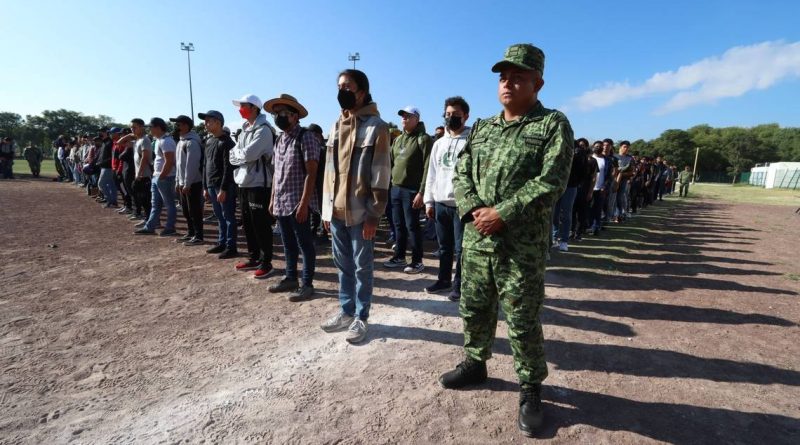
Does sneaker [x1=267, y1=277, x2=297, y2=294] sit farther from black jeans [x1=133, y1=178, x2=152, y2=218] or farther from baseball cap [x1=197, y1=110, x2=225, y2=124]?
black jeans [x1=133, y1=178, x2=152, y2=218]

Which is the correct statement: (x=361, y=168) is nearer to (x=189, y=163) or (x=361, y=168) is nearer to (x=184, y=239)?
(x=189, y=163)

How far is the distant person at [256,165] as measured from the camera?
476cm

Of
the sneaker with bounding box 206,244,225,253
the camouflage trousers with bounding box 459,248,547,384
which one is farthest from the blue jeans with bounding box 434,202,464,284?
the sneaker with bounding box 206,244,225,253

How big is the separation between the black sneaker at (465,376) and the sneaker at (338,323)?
3.95 feet

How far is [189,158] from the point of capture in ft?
20.6

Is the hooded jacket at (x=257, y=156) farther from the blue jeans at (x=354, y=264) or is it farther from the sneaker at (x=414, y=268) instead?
the sneaker at (x=414, y=268)

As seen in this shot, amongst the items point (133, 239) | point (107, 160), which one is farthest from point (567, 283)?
point (107, 160)

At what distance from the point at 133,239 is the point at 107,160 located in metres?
4.34

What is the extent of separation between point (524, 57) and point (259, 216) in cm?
392

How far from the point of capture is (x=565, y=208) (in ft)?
22.8

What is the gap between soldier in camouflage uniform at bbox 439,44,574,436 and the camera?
7.21 ft

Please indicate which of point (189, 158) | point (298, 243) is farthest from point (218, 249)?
point (298, 243)

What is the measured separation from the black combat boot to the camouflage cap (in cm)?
196

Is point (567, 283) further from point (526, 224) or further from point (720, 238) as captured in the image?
point (720, 238)
